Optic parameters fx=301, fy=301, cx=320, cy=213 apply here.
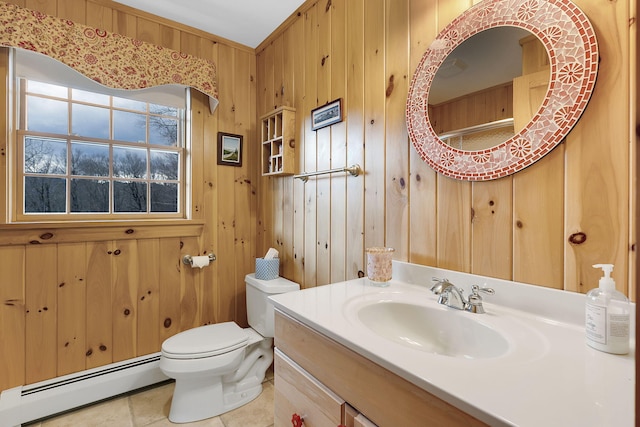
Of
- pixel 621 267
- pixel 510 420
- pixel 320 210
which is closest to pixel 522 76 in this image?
pixel 621 267

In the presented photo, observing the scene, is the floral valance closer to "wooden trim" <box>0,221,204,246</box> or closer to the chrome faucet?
"wooden trim" <box>0,221,204,246</box>

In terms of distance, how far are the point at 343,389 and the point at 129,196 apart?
1.91 metres

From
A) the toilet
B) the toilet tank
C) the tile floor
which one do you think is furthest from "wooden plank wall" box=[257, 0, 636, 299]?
the tile floor

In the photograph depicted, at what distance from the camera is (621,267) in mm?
762

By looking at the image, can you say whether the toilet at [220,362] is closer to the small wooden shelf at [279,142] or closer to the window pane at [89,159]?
the small wooden shelf at [279,142]

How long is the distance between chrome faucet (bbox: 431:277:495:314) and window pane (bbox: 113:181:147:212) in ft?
6.40

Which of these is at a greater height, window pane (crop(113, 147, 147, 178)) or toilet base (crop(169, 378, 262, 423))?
window pane (crop(113, 147, 147, 178))

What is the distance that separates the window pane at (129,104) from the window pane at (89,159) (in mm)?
294

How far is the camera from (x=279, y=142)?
201cm

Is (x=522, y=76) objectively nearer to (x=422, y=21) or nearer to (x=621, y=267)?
(x=422, y=21)

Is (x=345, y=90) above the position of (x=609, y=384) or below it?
above

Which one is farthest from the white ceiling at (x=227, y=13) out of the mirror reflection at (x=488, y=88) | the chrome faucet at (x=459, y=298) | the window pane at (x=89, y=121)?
the chrome faucet at (x=459, y=298)

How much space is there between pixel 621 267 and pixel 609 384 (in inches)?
14.4

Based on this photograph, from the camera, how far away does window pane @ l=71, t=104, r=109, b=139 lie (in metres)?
1.86
